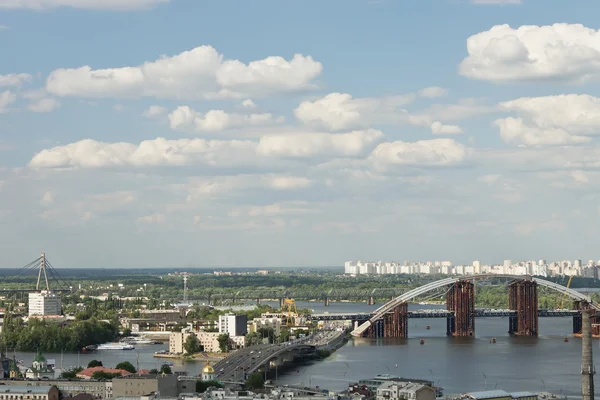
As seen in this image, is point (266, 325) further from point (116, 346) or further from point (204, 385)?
point (204, 385)

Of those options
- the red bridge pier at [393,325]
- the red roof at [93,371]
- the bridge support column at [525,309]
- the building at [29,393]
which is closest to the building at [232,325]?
the red bridge pier at [393,325]

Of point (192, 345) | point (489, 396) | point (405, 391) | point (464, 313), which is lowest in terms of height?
point (489, 396)

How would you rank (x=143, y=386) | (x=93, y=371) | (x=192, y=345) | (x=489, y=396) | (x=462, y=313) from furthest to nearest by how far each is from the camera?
(x=462, y=313) < (x=192, y=345) < (x=93, y=371) < (x=489, y=396) < (x=143, y=386)

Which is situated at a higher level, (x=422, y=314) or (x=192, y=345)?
(x=422, y=314)

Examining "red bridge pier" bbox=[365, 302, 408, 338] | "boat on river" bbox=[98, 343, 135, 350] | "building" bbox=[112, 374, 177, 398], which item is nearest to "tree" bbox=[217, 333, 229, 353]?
"boat on river" bbox=[98, 343, 135, 350]

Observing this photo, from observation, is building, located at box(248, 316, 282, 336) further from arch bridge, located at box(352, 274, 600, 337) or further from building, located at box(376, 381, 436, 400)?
building, located at box(376, 381, 436, 400)

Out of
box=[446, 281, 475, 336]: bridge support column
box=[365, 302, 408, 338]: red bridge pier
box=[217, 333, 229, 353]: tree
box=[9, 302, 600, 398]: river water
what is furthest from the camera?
box=[446, 281, 475, 336]: bridge support column

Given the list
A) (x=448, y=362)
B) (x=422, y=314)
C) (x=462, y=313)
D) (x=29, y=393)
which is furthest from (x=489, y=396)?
(x=422, y=314)
